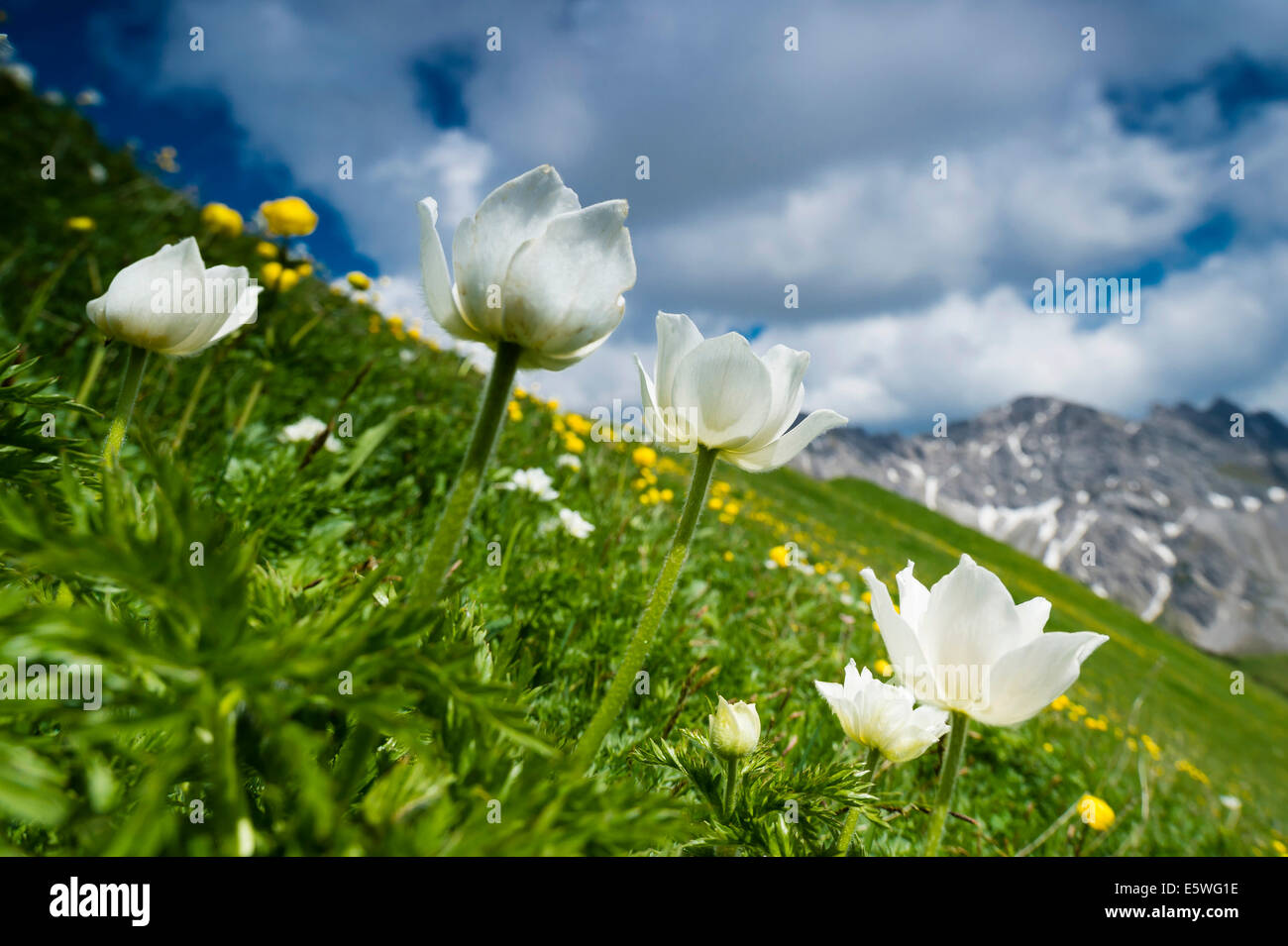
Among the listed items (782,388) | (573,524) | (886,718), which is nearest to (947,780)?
(886,718)

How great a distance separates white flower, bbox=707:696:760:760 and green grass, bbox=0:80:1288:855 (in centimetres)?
9

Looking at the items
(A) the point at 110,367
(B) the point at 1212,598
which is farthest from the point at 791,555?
(B) the point at 1212,598

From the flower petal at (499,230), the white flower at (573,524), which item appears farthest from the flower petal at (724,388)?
the white flower at (573,524)

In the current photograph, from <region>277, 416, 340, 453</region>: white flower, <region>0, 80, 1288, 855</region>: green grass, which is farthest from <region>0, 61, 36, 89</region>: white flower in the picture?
<region>277, 416, 340, 453</region>: white flower

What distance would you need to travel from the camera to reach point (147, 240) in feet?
22.3

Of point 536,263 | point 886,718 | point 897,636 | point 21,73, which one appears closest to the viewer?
point 536,263

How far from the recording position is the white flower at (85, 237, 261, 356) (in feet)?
4.65

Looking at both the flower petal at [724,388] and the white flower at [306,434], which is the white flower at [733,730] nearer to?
the flower petal at [724,388]

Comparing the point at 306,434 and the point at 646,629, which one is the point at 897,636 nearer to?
the point at 646,629

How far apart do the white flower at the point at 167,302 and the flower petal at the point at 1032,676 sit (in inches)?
71.4

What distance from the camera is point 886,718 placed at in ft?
4.81

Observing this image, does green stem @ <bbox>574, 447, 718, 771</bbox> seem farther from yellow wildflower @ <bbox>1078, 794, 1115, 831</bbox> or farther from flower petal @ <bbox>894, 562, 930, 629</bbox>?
yellow wildflower @ <bbox>1078, 794, 1115, 831</bbox>

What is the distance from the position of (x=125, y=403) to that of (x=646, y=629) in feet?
3.84

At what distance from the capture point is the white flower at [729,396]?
1.26 metres
